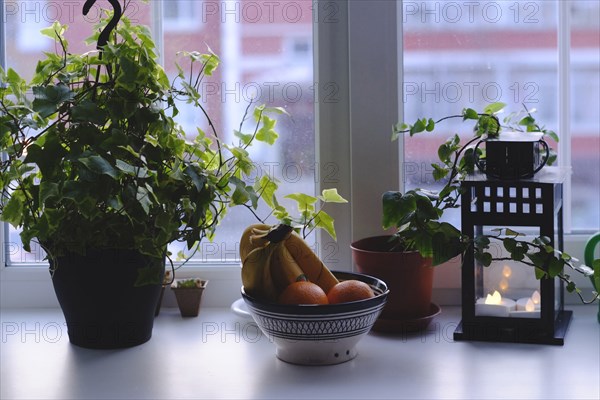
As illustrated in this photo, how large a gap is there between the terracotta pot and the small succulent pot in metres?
0.34

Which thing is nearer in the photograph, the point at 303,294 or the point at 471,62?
the point at 303,294

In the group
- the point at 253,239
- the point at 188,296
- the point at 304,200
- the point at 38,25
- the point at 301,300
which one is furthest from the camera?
the point at 38,25

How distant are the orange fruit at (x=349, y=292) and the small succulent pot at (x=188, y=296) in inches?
15.2

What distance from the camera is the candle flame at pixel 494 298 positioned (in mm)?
1771

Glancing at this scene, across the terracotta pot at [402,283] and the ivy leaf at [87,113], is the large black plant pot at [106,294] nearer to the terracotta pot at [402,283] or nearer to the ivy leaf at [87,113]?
the ivy leaf at [87,113]

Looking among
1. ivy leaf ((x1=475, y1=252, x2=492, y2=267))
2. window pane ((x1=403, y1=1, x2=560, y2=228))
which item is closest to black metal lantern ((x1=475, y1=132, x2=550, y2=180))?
ivy leaf ((x1=475, y1=252, x2=492, y2=267))

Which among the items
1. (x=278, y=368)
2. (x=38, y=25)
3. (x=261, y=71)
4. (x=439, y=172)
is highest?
(x=38, y=25)

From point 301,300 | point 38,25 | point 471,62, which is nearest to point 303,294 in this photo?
point 301,300

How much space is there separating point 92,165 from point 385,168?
0.70 meters

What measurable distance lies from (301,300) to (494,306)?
387 mm

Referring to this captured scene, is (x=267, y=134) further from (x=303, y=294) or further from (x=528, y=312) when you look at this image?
(x=528, y=312)

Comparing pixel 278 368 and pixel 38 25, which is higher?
pixel 38 25

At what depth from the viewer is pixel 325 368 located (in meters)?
1.64

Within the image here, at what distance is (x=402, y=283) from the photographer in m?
1.80
